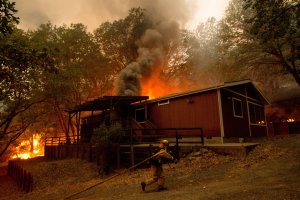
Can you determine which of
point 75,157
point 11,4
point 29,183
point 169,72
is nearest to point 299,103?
point 169,72

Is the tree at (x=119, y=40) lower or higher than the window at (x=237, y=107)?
higher

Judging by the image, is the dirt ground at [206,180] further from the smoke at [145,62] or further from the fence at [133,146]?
the smoke at [145,62]

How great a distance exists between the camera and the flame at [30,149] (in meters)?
43.5

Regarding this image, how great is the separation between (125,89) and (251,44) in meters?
13.5

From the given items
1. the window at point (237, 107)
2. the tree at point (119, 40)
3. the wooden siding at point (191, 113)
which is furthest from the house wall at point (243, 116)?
the tree at point (119, 40)

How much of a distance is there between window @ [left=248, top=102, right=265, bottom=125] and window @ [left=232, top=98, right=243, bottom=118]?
2014 mm

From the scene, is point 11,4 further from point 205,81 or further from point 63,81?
point 205,81

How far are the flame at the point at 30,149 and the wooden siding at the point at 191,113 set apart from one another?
3276cm

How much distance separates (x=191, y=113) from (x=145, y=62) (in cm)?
1147

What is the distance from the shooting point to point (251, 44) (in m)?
25.1

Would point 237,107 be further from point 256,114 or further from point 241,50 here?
point 241,50

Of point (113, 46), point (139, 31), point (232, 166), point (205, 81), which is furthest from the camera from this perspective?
point (205, 81)

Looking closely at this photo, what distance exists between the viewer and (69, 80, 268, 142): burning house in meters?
16.5

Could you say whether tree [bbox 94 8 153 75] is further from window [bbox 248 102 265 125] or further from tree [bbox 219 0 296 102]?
window [bbox 248 102 265 125]
